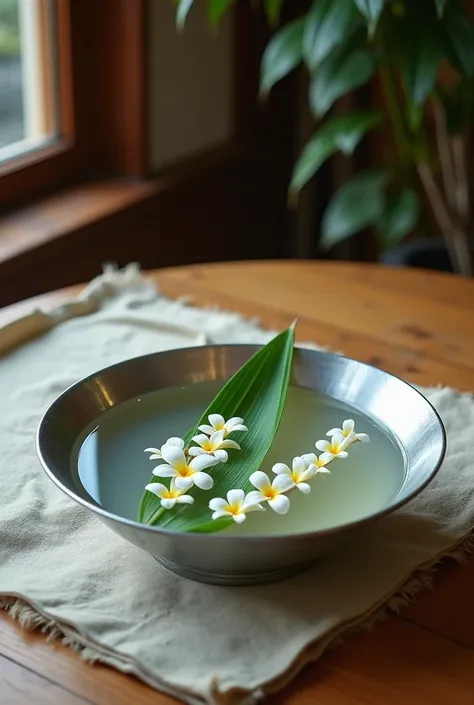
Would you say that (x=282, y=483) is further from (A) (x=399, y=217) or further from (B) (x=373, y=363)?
(A) (x=399, y=217)

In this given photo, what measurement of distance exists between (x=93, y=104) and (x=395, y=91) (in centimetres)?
63

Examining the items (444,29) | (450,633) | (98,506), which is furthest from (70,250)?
(450,633)

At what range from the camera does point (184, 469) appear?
2.84 ft

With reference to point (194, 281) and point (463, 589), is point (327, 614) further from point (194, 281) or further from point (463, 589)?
point (194, 281)

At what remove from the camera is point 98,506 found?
82cm

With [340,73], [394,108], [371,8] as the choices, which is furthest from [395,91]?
[371,8]

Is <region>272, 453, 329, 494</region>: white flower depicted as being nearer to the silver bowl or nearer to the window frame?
the silver bowl

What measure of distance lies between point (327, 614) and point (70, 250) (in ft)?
3.88

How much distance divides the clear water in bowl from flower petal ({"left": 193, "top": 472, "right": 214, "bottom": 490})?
0.04 feet

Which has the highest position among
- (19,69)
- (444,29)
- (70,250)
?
(444,29)

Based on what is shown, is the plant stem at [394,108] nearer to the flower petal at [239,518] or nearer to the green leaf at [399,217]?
the green leaf at [399,217]

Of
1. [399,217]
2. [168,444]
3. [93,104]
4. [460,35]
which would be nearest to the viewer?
[168,444]

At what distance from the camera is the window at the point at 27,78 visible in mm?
1885

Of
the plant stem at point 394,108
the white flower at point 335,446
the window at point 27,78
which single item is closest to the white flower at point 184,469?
the white flower at point 335,446
